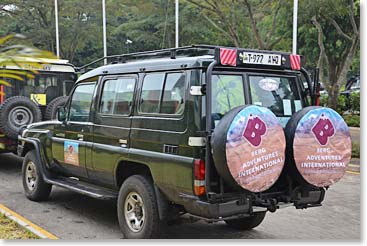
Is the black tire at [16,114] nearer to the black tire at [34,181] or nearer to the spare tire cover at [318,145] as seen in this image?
the black tire at [34,181]

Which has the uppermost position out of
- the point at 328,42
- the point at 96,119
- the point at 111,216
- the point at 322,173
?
the point at 328,42

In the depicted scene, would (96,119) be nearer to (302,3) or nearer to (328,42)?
(302,3)

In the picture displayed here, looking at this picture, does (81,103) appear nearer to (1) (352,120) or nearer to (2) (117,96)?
(2) (117,96)

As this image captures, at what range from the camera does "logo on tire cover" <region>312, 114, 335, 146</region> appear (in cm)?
504

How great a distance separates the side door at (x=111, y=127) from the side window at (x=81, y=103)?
30 centimetres

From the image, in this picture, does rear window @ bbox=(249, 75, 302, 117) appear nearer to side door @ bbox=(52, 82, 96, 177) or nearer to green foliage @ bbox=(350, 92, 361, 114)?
side door @ bbox=(52, 82, 96, 177)

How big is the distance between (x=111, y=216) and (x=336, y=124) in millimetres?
3410

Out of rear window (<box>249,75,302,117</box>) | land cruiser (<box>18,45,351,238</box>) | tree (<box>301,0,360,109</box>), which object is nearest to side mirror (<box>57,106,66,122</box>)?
land cruiser (<box>18,45,351,238</box>)

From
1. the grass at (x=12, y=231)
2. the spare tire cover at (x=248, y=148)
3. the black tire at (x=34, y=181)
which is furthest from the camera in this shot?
the black tire at (x=34, y=181)

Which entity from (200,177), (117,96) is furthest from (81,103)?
(200,177)

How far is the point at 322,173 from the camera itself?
5102mm

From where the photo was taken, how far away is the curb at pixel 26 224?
567 cm

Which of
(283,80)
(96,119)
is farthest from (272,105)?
(96,119)

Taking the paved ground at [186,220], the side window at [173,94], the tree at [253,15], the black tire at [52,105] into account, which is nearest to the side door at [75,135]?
the paved ground at [186,220]
